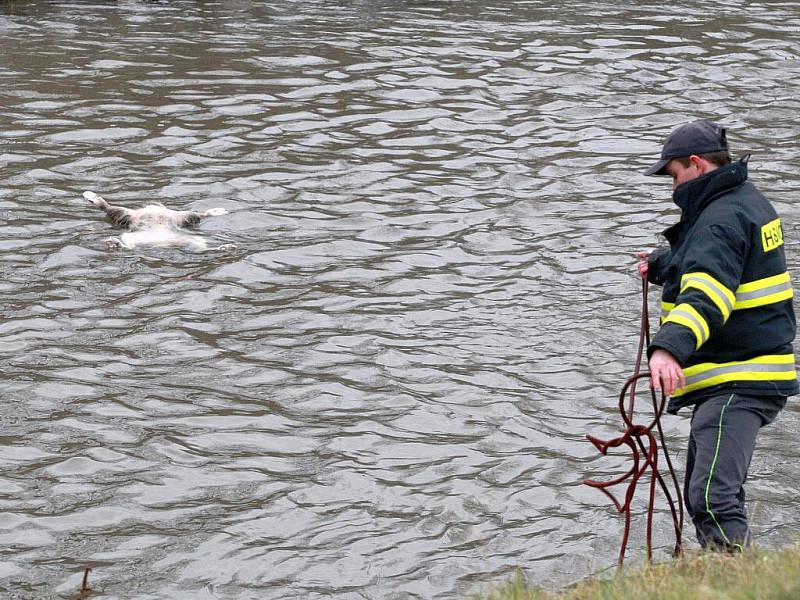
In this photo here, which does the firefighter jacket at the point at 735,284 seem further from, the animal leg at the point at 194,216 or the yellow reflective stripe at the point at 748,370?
the animal leg at the point at 194,216

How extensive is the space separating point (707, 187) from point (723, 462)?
1.34 meters

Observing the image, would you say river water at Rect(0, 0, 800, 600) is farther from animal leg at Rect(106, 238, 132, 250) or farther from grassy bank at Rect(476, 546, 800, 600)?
grassy bank at Rect(476, 546, 800, 600)

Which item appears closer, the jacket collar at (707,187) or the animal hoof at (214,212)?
the jacket collar at (707,187)

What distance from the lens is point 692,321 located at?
5820 mm

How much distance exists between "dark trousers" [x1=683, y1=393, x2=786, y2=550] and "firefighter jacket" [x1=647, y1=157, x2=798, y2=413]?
85 millimetres

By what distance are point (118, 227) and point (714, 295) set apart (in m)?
7.51

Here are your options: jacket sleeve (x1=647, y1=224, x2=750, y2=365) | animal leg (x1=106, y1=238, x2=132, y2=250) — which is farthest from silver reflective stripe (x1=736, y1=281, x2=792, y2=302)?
animal leg (x1=106, y1=238, x2=132, y2=250)

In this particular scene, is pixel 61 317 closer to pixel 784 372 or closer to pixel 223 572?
pixel 223 572

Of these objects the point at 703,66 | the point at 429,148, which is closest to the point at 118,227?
the point at 429,148

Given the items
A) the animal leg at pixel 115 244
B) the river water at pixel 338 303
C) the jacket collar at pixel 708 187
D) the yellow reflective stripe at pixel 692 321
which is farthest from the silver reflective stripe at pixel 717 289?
the animal leg at pixel 115 244

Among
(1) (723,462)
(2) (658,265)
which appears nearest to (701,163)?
(2) (658,265)

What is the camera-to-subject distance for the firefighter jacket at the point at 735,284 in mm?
5988

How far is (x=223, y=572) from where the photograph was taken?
6.71 meters

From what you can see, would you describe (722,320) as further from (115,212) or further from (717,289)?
(115,212)
